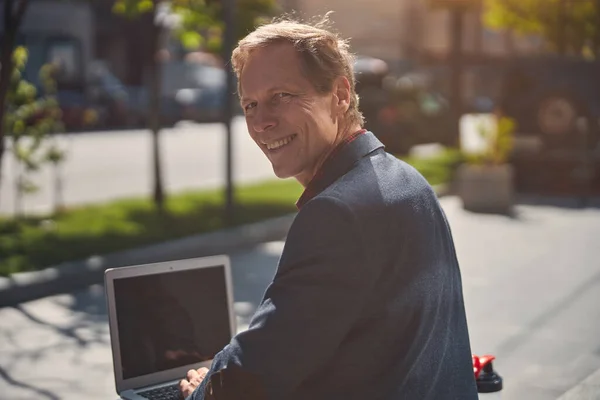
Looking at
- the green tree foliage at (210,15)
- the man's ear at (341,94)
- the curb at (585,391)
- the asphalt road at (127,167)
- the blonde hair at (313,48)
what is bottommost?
the curb at (585,391)

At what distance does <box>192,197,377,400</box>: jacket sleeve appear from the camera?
207 cm

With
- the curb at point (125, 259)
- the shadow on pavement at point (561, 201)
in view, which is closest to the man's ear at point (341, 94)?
the curb at point (125, 259)

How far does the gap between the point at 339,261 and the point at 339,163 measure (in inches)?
12.8

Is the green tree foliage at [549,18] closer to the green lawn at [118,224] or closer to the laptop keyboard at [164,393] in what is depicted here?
the green lawn at [118,224]

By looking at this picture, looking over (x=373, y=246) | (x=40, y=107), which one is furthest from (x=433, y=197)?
(x=40, y=107)

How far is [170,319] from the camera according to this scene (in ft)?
10.3

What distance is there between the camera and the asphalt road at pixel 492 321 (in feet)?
18.9

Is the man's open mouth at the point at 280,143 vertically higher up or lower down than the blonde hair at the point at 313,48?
lower down

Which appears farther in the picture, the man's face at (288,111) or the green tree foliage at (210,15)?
the green tree foliage at (210,15)

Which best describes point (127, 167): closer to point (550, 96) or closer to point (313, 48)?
point (550, 96)

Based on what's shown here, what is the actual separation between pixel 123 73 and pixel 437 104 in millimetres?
23395

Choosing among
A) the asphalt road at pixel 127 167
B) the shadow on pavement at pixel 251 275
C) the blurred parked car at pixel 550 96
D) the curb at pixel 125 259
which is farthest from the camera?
the blurred parked car at pixel 550 96

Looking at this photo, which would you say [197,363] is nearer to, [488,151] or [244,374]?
[244,374]

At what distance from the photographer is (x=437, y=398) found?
2359mm
